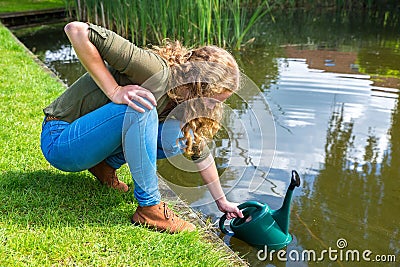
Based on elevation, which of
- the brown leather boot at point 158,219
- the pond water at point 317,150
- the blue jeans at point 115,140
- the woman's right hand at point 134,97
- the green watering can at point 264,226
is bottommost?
the pond water at point 317,150

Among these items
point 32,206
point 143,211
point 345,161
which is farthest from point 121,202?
point 345,161

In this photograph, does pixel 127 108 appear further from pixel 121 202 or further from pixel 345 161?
pixel 345 161

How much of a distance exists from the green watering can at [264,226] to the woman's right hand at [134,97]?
701 mm

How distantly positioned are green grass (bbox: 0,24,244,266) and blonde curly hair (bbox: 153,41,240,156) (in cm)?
43

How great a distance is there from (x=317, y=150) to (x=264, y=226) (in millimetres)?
1464

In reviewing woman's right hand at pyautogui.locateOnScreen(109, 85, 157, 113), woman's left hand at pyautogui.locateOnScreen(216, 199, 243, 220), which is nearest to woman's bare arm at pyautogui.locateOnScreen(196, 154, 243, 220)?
woman's left hand at pyautogui.locateOnScreen(216, 199, 243, 220)

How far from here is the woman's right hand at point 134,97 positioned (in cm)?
180

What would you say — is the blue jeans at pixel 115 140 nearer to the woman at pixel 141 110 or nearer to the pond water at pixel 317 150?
the woman at pixel 141 110

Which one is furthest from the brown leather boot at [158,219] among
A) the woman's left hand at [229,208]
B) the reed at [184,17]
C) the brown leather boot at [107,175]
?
the reed at [184,17]

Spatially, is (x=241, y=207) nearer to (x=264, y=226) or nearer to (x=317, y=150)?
(x=264, y=226)

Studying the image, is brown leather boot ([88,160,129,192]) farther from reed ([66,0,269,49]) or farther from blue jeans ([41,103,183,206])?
reed ([66,0,269,49])

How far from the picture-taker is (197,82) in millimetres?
1926

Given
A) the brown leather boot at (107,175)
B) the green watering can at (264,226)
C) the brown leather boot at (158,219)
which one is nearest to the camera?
the brown leather boot at (158,219)

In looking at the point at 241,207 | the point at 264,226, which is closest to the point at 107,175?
the point at 241,207
